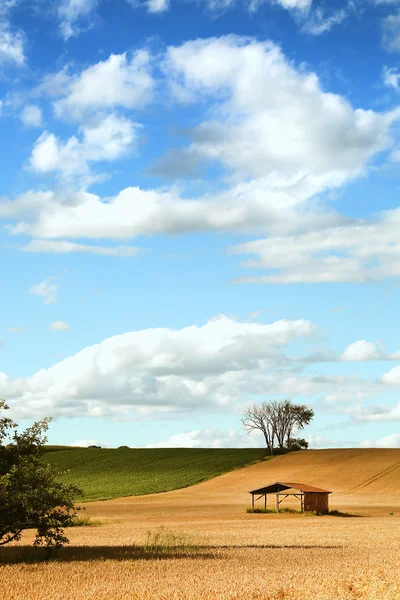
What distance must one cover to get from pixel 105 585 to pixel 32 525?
9.33m

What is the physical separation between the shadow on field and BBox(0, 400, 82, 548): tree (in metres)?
0.71

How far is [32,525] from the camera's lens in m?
29.3

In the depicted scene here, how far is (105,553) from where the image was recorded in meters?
31.5

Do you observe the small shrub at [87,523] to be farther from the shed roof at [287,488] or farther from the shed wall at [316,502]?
the shed wall at [316,502]

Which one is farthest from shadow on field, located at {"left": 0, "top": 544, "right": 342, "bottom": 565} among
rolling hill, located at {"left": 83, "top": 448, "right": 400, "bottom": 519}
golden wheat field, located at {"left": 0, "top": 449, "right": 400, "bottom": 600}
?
rolling hill, located at {"left": 83, "top": 448, "right": 400, "bottom": 519}

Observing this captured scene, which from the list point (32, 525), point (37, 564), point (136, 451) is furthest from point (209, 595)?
point (136, 451)

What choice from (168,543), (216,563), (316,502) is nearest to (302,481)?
(316,502)

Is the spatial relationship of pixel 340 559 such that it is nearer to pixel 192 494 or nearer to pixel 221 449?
pixel 192 494

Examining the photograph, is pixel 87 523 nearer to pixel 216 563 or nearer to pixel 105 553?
pixel 105 553

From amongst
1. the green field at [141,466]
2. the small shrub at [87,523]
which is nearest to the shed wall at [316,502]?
the small shrub at [87,523]

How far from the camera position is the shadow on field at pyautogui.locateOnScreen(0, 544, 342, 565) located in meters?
29.4

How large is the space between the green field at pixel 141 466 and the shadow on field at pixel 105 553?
2514 inches

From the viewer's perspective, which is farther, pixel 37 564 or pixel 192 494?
pixel 192 494

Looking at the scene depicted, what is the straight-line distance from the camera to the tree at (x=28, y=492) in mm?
28750
